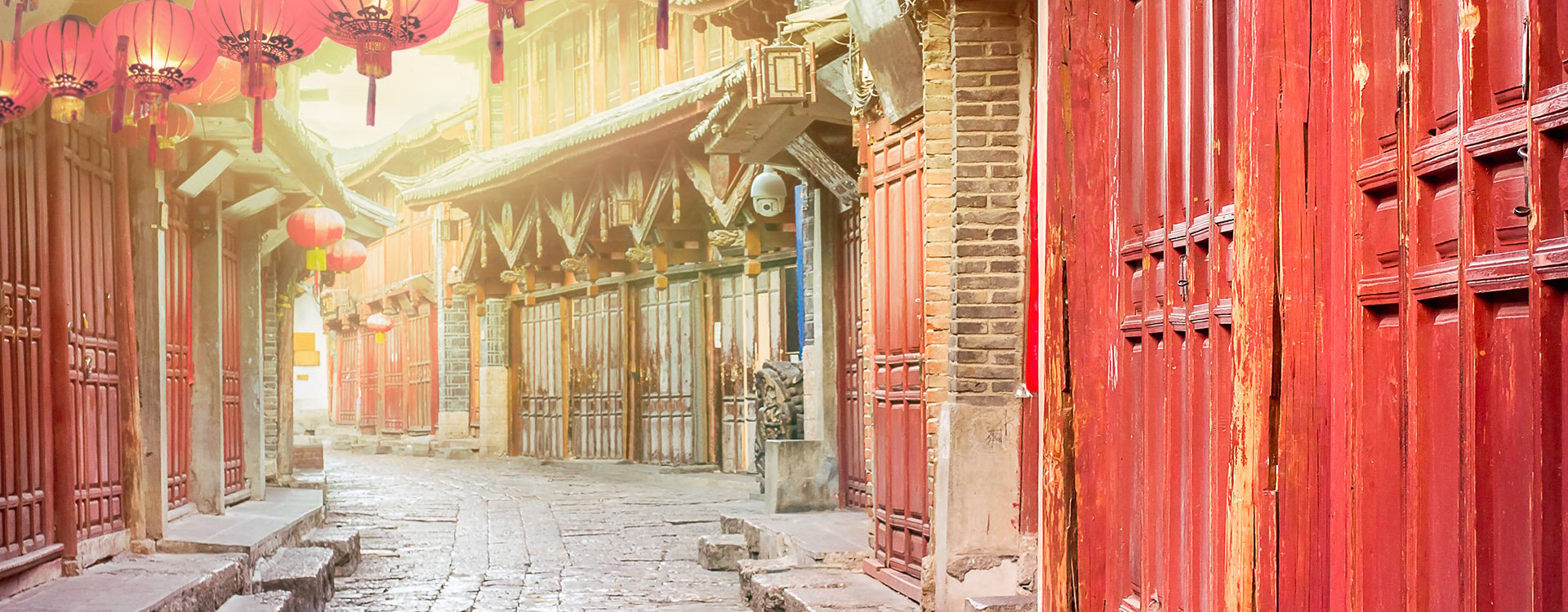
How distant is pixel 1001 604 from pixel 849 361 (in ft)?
21.5

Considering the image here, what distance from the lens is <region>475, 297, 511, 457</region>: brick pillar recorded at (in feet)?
78.9

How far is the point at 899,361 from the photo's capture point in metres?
8.61

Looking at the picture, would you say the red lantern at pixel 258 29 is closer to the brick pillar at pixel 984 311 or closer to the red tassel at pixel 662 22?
the red tassel at pixel 662 22

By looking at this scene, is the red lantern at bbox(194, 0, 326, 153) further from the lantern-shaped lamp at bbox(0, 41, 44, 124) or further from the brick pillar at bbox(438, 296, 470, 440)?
the brick pillar at bbox(438, 296, 470, 440)

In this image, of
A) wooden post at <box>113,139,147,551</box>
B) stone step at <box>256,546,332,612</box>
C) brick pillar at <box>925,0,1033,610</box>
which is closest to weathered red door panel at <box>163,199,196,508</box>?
wooden post at <box>113,139,147,551</box>

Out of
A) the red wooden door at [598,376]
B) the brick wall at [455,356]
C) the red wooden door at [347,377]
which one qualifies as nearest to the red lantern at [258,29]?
the red wooden door at [598,376]

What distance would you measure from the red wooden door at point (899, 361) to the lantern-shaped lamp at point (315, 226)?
6.97m

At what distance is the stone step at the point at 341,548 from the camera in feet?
33.4

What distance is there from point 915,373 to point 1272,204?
18.1 ft

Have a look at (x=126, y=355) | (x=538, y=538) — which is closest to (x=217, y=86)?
(x=126, y=355)

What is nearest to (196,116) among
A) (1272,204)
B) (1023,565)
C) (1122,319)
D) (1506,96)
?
(1023,565)

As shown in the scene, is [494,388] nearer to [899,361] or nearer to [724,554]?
[724,554]

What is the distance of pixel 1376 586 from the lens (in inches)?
102

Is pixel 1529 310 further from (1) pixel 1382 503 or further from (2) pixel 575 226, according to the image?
(2) pixel 575 226
